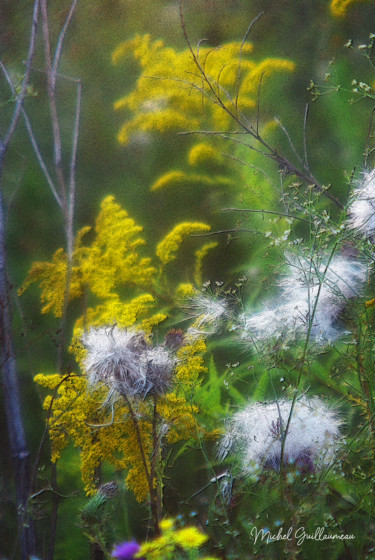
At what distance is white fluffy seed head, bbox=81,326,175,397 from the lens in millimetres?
1341

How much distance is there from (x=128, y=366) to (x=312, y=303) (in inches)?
17.5

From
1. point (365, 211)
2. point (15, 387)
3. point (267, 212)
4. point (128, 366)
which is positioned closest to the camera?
point (365, 211)

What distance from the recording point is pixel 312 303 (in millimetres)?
1252

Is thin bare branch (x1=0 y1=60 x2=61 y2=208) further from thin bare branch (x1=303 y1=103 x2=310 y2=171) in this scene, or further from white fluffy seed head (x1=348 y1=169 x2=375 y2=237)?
white fluffy seed head (x1=348 y1=169 x2=375 y2=237)

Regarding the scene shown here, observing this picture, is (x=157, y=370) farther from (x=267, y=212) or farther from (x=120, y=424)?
(x=267, y=212)

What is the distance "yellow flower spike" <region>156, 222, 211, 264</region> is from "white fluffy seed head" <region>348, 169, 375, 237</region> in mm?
396

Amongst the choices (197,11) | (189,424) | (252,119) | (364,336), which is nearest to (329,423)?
(364,336)

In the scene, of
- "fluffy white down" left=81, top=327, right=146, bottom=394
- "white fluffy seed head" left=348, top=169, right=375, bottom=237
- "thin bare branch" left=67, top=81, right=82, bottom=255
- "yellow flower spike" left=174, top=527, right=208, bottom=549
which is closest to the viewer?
"yellow flower spike" left=174, top=527, right=208, bottom=549

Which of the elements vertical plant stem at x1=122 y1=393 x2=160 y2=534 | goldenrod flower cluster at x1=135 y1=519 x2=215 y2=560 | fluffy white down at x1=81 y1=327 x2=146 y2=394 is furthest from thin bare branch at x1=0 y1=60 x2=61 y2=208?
goldenrod flower cluster at x1=135 y1=519 x2=215 y2=560

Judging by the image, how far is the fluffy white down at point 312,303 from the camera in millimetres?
1248

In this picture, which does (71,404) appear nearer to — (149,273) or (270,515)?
(149,273)

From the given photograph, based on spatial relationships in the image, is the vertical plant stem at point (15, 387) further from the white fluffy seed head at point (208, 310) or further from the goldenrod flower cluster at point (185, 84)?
the white fluffy seed head at point (208, 310)

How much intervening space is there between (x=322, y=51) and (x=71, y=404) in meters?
1.09

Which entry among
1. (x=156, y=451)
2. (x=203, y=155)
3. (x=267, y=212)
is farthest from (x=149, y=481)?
(x=203, y=155)
